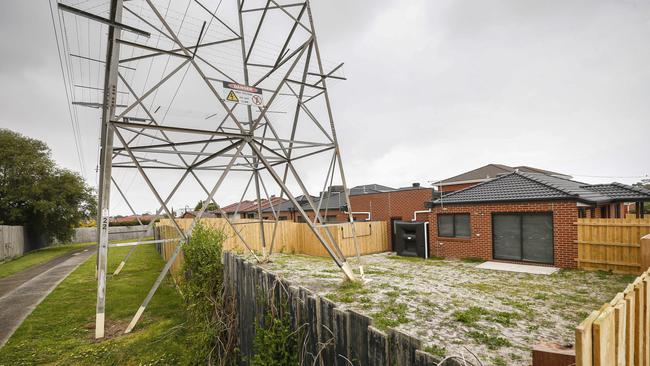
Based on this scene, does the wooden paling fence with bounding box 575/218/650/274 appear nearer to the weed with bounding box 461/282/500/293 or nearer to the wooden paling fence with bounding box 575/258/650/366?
the weed with bounding box 461/282/500/293

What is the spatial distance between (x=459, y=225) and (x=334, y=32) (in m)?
12.8

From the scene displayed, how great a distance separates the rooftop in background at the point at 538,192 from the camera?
1246 cm

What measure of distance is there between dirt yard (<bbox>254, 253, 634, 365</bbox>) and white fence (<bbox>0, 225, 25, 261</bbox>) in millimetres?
23470

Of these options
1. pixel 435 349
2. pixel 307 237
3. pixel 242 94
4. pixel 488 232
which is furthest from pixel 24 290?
pixel 488 232

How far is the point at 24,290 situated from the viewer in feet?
37.6

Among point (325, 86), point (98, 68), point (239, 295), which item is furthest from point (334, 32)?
point (239, 295)

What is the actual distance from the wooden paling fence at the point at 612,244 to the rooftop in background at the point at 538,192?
1281 mm

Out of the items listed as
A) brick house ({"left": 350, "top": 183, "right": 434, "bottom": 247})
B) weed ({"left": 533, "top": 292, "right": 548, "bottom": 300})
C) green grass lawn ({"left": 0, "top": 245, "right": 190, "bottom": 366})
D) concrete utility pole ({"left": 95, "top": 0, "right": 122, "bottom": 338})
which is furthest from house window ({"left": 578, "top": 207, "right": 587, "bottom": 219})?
concrete utility pole ({"left": 95, "top": 0, "right": 122, "bottom": 338})

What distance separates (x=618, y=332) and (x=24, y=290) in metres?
17.0

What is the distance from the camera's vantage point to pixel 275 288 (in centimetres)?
470

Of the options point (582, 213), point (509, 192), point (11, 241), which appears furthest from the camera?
point (11, 241)

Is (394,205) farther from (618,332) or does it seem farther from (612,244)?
(618,332)

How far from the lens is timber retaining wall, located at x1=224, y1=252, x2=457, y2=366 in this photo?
2.54m

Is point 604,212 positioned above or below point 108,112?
below
